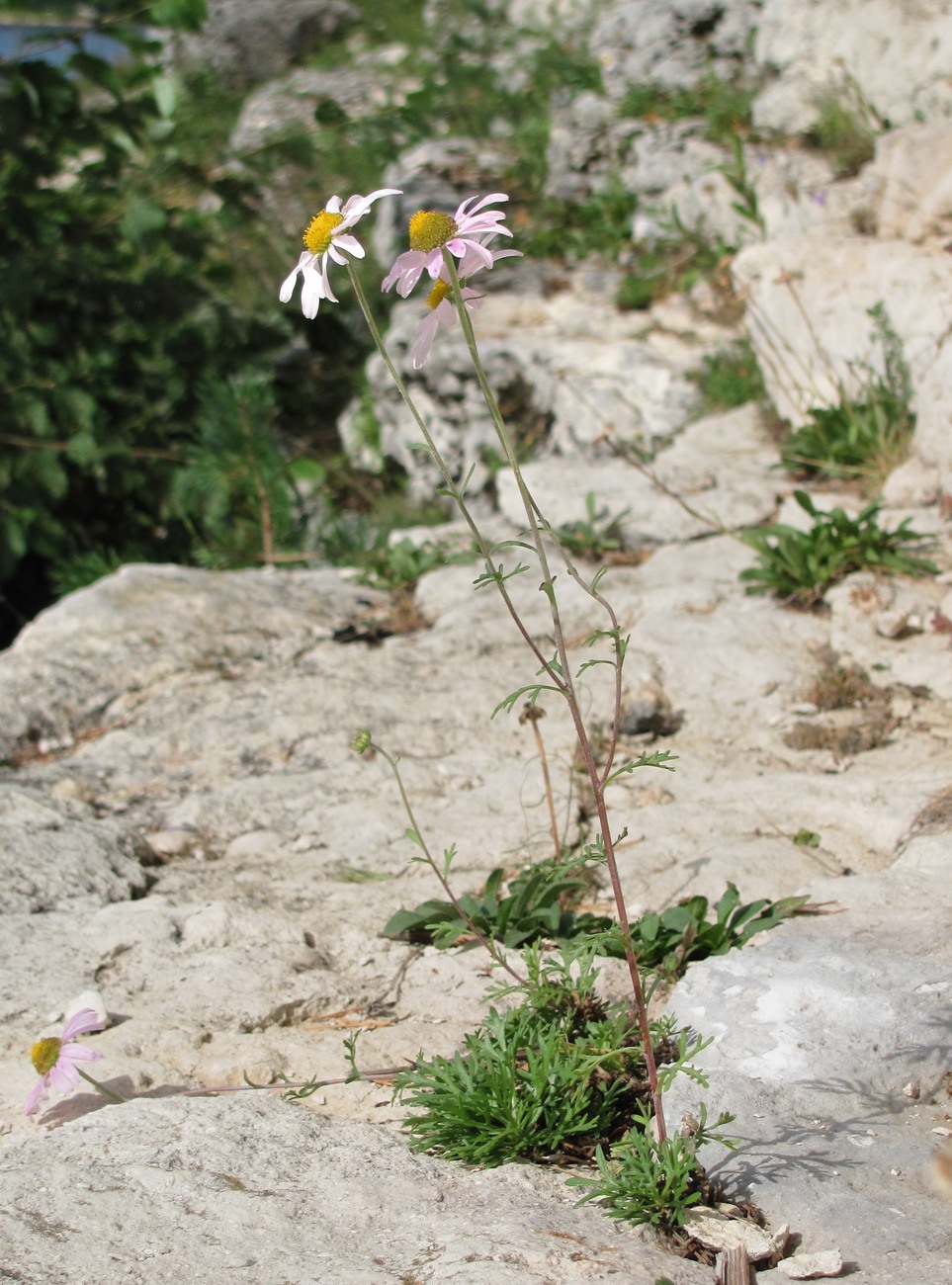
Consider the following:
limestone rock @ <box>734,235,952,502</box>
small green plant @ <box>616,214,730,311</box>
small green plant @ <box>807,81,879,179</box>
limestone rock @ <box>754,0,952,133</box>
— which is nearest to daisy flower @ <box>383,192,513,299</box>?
limestone rock @ <box>734,235,952,502</box>

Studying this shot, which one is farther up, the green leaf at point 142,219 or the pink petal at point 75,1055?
the green leaf at point 142,219

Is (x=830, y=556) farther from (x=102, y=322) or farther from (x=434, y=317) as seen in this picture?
(x=102, y=322)

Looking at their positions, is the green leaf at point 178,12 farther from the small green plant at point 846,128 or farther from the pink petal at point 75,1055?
the pink petal at point 75,1055

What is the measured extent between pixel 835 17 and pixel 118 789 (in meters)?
6.36

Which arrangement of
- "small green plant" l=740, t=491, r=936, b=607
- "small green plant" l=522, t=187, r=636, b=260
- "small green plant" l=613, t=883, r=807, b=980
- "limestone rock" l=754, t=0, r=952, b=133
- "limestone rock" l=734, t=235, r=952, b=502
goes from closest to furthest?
"small green plant" l=613, t=883, r=807, b=980
"small green plant" l=740, t=491, r=936, b=607
"limestone rock" l=734, t=235, r=952, b=502
"limestone rock" l=754, t=0, r=952, b=133
"small green plant" l=522, t=187, r=636, b=260

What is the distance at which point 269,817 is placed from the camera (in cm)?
315

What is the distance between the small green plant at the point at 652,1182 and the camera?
1.62 meters

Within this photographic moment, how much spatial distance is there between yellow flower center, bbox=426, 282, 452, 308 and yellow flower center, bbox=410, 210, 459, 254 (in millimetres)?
51

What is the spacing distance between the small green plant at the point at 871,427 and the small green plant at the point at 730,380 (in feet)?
2.94

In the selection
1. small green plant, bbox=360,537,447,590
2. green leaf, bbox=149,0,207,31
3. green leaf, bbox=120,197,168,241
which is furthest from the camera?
green leaf, bbox=120,197,168,241

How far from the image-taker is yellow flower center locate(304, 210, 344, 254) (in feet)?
5.26

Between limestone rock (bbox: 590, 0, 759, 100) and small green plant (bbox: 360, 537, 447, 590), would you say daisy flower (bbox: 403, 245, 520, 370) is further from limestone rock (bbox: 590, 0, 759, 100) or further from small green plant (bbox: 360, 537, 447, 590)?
limestone rock (bbox: 590, 0, 759, 100)

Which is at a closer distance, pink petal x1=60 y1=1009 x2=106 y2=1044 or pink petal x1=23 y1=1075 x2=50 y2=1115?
pink petal x1=23 y1=1075 x2=50 y2=1115

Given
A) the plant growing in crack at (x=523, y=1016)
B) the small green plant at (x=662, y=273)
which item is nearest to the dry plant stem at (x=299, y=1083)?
the plant growing in crack at (x=523, y=1016)
